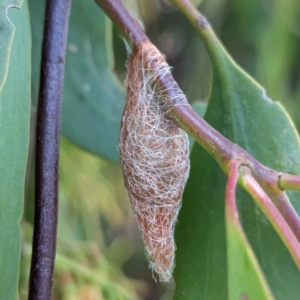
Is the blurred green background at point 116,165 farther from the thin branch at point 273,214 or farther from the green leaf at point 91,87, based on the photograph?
the thin branch at point 273,214

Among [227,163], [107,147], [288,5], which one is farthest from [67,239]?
[288,5]

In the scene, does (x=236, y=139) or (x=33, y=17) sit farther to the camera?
(x=33, y=17)

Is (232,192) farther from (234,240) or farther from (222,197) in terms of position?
(222,197)

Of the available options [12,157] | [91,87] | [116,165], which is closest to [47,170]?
[12,157]

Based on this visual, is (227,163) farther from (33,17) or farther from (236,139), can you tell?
(33,17)

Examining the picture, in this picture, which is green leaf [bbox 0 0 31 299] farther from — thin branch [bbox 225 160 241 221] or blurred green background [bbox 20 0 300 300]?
blurred green background [bbox 20 0 300 300]
